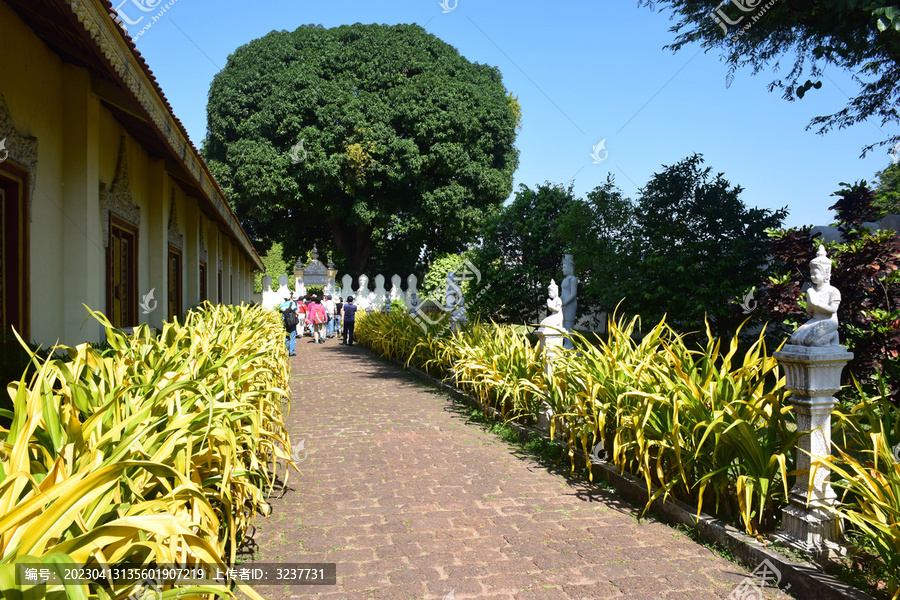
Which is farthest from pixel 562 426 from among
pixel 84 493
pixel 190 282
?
pixel 190 282

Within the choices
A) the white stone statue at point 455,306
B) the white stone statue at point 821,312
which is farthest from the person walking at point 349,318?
the white stone statue at point 821,312

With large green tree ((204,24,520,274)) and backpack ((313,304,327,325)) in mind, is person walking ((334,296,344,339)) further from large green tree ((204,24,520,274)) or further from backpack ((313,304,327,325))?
large green tree ((204,24,520,274))

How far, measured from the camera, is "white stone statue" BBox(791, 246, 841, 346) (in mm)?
3545

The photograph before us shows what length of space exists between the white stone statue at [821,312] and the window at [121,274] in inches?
274

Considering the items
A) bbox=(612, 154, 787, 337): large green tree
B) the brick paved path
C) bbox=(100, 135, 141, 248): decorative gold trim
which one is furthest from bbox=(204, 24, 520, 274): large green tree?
the brick paved path

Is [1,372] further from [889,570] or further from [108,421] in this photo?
[889,570]

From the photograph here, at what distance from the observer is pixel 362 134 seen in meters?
26.0

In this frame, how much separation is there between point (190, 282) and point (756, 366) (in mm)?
10810

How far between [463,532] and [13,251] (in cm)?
443

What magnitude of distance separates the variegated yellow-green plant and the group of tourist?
1056cm

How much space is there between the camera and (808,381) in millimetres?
3475

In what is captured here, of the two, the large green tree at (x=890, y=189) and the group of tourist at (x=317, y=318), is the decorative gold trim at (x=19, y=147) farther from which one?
the large green tree at (x=890, y=189)

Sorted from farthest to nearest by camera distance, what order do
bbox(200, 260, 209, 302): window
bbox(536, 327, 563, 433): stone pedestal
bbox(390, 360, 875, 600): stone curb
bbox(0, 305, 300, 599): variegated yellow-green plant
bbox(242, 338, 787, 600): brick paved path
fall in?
bbox(200, 260, 209, 302): window → bbox(536, 327, 563, 433): stone pedestal → bbox(242, 338, 787, 600): brick paved path → bbox(390, 360, 875, 600): stone curb → bbox(0, 305, 300, 599): variegated yellow-green plant

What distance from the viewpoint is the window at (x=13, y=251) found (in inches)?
194
